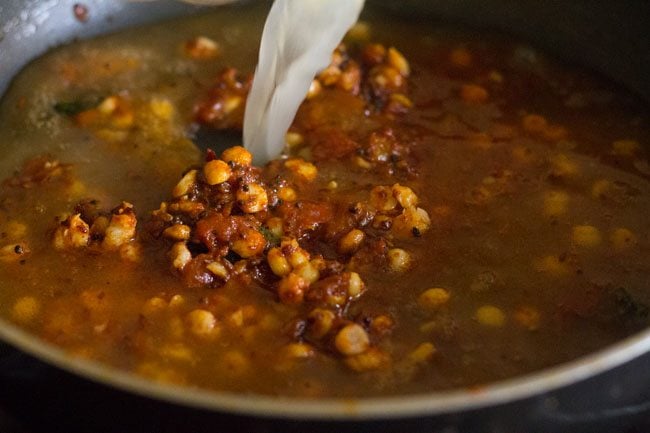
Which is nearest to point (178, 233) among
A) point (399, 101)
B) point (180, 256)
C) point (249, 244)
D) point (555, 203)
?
point (180, 256)

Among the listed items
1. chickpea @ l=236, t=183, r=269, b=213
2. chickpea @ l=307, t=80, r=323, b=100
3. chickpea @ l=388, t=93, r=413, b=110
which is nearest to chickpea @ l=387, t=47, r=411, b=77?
chickpea @ l=388, t=93, r=413, b=110

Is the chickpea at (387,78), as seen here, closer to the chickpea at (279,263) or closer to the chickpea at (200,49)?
the chickpea at (200,49)

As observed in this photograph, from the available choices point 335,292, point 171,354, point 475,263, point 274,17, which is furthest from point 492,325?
point 274,17

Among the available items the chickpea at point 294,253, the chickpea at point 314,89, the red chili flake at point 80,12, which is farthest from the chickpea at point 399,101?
the red chili flake at point 80,12

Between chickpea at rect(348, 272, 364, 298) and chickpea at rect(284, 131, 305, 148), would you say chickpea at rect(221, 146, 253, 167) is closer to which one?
chickpea at rect(284, 131, 305, 148)

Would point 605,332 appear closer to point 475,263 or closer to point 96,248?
point 475,263

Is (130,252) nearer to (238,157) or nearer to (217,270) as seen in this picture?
(217,270)
